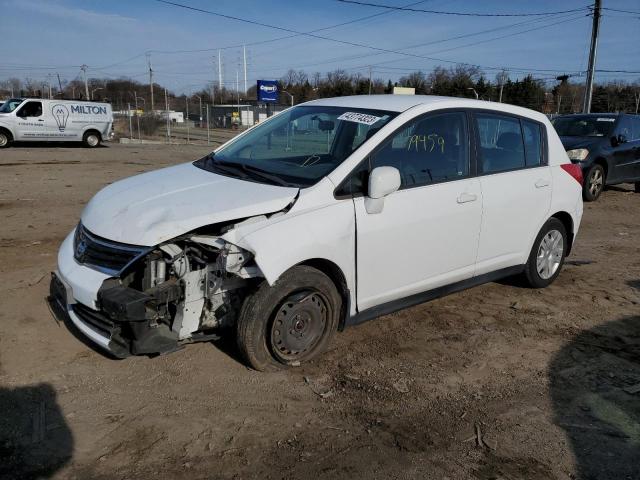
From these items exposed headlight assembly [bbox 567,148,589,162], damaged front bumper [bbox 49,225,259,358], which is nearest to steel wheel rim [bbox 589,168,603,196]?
exposed headlight assembly [bbox 567,148,589,162]

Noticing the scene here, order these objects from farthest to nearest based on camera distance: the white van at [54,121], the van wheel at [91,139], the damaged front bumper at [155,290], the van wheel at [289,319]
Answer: the van wheel at [91,139] → the white van at [54,121] → the van wheel at [289,319] → the damaged front bumper at [155,290]

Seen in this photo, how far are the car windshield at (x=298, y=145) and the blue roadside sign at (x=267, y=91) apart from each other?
35.6 metres

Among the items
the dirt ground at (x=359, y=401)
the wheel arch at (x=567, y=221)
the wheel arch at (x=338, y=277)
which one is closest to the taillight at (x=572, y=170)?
the wheel arch at (x=567, y=221)

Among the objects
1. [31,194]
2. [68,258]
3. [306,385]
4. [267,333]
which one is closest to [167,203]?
[68,258]

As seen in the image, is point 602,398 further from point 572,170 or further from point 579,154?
point 579,154

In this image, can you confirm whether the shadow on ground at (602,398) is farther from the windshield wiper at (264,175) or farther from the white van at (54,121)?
the white van at (54,121)

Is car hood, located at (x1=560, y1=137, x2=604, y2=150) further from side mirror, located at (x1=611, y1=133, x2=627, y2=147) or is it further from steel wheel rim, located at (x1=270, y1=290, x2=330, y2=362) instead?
steel wheel rim, located at (x1=270, y1=290, x2=330, y2=362)

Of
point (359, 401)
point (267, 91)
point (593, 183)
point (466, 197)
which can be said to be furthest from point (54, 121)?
point (359, 401)

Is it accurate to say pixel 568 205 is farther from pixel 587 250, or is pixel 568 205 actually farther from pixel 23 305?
pixel 23 305

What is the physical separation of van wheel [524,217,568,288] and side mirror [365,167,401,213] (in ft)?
7.43

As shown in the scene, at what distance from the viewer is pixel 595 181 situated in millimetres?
11188

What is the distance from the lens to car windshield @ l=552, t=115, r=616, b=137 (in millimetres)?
11469

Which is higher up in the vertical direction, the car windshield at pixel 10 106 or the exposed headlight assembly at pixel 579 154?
the car windshield at pixel 10 106

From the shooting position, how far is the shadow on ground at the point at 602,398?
289 cm
